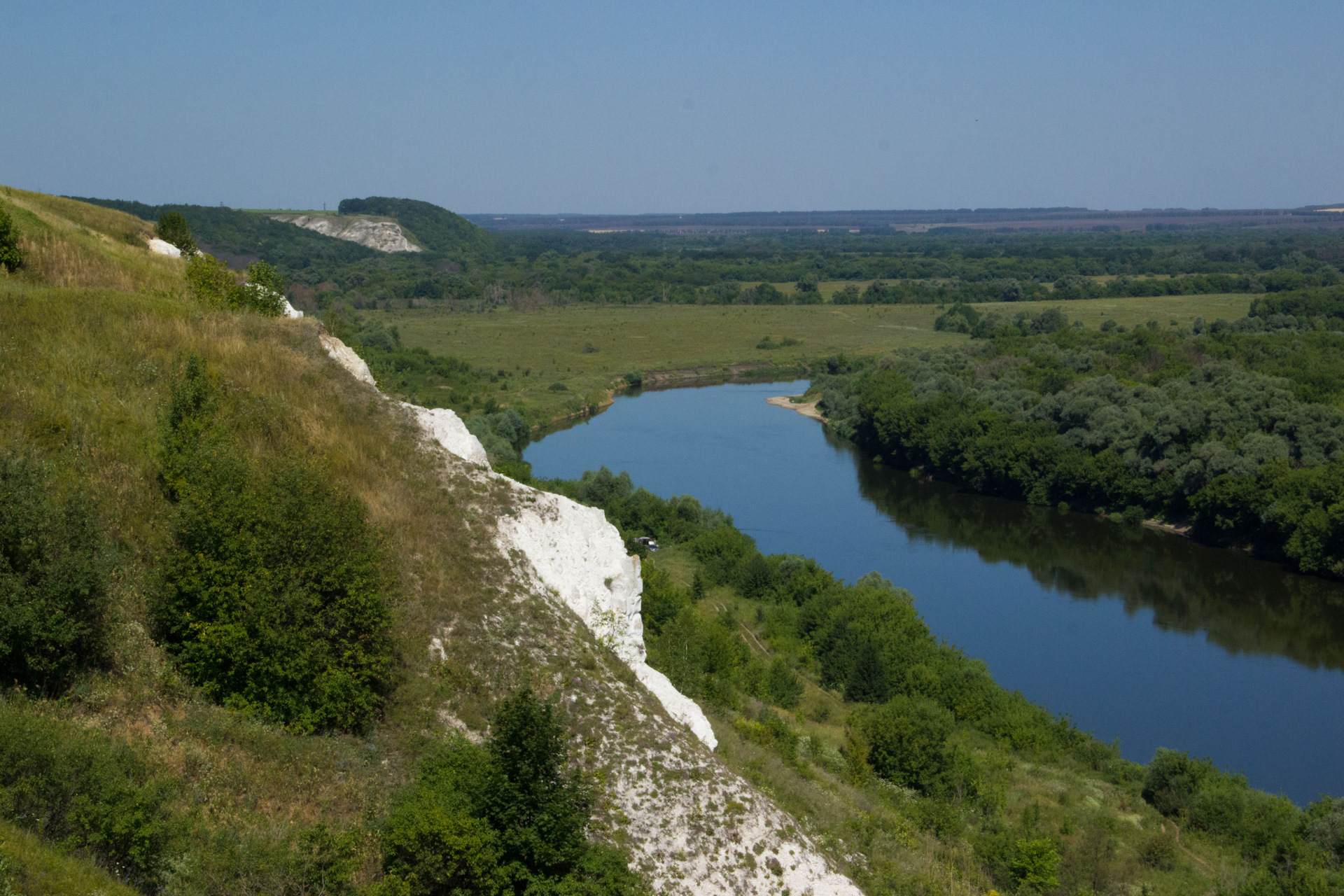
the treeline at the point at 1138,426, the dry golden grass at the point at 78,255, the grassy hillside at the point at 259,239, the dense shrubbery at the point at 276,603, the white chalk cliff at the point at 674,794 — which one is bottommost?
the treeline at the point at 1138,426

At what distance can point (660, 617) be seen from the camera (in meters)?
26.4

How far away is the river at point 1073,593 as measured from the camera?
27.3m

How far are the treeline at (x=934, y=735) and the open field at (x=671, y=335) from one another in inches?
1437

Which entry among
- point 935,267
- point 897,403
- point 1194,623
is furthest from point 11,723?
point 935,267

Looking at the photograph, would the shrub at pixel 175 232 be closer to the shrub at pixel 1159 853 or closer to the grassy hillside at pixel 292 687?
the grassy hillside at pixel 292 687

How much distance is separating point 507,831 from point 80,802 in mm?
3213

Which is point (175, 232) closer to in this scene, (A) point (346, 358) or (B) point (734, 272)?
(A) point (346, 358)

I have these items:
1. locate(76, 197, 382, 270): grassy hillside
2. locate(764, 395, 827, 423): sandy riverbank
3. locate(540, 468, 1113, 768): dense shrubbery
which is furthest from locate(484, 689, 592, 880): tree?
locate(76, 197, 382, 270): grassy hillside

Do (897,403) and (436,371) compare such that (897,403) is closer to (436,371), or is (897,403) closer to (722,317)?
(436,371)

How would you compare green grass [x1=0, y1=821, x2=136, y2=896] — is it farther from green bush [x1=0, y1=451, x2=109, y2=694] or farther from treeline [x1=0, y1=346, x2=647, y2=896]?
green bush [x1=0, y1=451, x2=109, y2=694]

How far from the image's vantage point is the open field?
78188mm

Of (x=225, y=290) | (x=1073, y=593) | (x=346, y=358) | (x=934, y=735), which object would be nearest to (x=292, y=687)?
(x=346, y=358)

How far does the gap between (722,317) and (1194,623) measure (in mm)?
78592

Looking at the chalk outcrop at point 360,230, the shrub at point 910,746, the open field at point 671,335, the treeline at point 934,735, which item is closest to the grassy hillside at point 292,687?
the treeline at point 934,735
